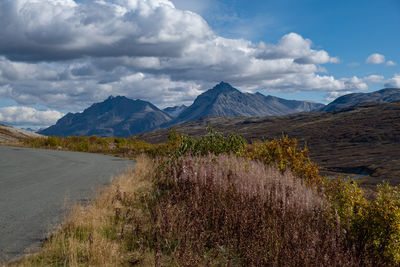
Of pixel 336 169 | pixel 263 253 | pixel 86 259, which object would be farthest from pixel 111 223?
pixel 336 169

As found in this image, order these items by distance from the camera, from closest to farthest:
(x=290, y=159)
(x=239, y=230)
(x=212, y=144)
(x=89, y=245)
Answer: (x=89, y=245) < (x=239, y=230) < (x=290, y=159) < (x=212, y=144)

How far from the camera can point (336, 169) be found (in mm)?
51375

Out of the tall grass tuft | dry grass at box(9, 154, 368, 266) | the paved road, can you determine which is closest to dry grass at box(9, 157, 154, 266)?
dry grass at box(9, 154, 368, 266)

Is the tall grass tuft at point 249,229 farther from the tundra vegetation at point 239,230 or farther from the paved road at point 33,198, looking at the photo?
the paved road at point 33,198

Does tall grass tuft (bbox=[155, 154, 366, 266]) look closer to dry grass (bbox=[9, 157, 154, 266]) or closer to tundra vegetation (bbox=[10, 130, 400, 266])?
tundra vegetation (bbox=[10, 130, 400, 266])

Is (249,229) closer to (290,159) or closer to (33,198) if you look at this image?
(290,159)

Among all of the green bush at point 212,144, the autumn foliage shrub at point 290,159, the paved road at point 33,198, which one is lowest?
the paved road at point 33,198

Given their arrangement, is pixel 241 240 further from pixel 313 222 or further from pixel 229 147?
pixel 229 147

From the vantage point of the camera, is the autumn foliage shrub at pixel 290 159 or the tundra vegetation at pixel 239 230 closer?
the tundra vegetation at pixel 239 230

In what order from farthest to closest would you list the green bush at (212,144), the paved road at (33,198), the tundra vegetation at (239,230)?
1. the green bush at (212,144)
2. the paved road at (33,198)
3. the tundra vegetation at (239,230)

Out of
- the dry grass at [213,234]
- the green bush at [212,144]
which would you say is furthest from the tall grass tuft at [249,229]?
the green bush at [212,144]

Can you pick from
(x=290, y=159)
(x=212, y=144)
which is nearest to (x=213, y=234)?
(x=290, y=159)

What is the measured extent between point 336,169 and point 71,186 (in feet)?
160

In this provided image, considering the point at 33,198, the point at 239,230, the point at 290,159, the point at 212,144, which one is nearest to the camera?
the point at 239,230
